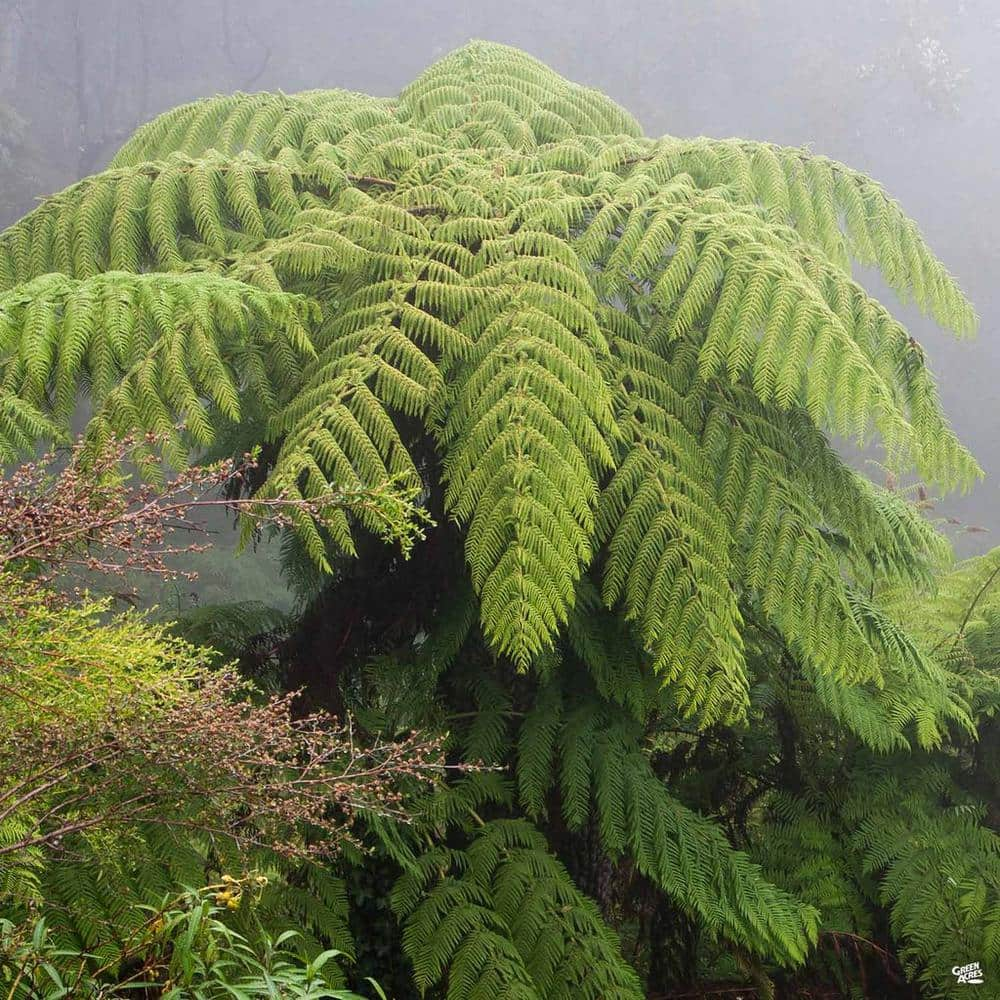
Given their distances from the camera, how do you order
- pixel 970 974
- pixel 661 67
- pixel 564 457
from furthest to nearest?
pixel 661 67, pixel 970 974, pixel 564 457

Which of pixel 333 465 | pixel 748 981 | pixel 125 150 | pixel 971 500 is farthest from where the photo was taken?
pixel 971 500

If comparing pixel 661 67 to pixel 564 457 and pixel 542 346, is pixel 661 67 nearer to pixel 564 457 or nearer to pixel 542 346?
pixel 542 346

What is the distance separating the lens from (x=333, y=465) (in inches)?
62.9

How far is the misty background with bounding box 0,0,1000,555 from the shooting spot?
10109mm

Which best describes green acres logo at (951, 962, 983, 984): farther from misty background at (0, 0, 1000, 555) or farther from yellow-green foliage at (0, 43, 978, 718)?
misty background at (0, 0, 1000, 555)

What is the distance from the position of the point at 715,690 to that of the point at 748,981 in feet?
3.05

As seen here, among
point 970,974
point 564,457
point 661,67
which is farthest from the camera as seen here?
point 661,67

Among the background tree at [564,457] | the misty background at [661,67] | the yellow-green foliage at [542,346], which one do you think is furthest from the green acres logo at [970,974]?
the misty background at [661,67]

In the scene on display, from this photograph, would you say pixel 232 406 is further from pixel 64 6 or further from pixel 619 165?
pixel 64 6

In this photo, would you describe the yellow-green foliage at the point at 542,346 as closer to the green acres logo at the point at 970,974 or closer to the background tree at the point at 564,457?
the background tree at the point at 564,457

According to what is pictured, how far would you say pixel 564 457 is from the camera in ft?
5.30

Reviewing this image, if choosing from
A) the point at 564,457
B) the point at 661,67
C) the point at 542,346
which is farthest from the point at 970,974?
the point at 661,67

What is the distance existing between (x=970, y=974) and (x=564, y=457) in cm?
137

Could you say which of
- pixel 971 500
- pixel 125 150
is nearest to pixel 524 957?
pixel 125 150
